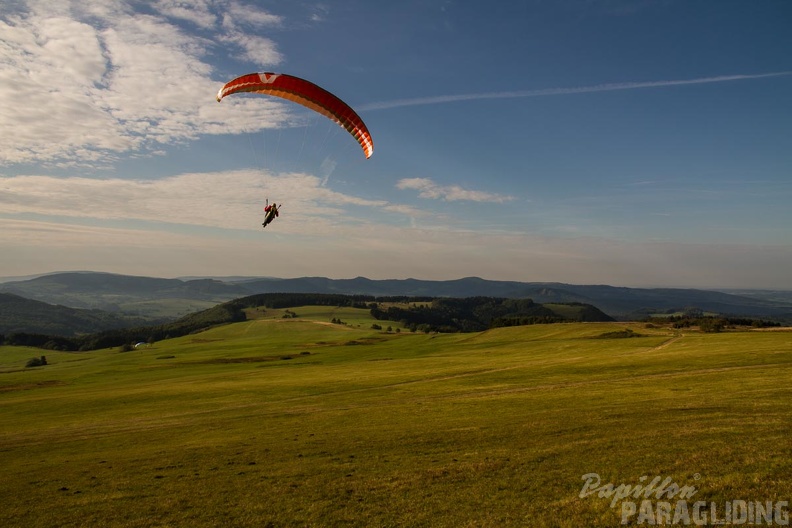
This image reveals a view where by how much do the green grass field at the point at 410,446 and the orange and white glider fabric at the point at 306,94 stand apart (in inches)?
888

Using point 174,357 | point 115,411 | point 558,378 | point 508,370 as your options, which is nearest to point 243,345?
point 174,357

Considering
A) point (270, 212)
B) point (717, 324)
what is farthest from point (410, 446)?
point (717, 324)

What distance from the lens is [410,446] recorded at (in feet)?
67.5

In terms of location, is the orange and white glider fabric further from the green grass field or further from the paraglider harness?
the green grass field

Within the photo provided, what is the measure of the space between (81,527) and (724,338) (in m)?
76.9

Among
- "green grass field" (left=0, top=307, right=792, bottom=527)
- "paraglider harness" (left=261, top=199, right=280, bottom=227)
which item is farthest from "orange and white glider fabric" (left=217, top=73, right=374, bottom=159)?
"green grass field" (left=0, top=307, right=792, bottom=527)

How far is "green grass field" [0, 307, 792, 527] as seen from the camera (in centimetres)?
1380

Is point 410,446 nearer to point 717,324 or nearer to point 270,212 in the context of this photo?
point 270,212

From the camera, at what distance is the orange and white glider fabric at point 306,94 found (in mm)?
33844

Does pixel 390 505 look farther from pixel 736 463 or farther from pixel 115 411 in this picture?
pixel 115 411

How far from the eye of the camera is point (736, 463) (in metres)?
14.2

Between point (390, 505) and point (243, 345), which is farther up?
point (390, 505)

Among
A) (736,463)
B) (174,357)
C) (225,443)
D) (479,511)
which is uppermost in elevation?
(736,463)

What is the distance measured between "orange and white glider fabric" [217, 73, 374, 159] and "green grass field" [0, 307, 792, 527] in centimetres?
2257
